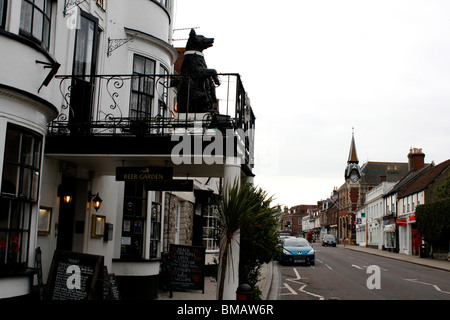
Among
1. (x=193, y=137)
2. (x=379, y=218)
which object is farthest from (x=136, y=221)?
(x=379, y=218)

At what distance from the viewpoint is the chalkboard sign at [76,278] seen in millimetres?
7223

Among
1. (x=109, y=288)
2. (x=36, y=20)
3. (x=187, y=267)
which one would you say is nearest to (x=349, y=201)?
(x=187, y=267)

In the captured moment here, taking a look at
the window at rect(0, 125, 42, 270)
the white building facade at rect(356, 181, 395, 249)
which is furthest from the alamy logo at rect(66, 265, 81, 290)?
the white building facade at rect(356, 181, 395, 249)

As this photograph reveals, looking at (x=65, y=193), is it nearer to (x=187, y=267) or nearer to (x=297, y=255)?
(x=187, y=267)

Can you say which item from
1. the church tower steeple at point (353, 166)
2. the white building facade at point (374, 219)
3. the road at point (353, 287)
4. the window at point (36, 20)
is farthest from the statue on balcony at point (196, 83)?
the church tower steeple at point (353, 166)

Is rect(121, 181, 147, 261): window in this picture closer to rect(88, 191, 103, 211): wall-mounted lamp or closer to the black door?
rect(88, 191, 103, 211): wall-mounted lamp

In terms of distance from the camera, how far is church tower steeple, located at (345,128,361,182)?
3578 inches

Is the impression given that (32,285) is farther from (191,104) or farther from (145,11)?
(145,11)

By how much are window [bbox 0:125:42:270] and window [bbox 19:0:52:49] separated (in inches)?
61.3

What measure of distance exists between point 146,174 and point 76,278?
2.25 meters

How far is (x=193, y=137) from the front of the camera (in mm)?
8383

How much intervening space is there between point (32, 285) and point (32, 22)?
411cm

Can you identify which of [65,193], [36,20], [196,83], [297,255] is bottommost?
[297,255]

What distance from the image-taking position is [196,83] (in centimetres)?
969
